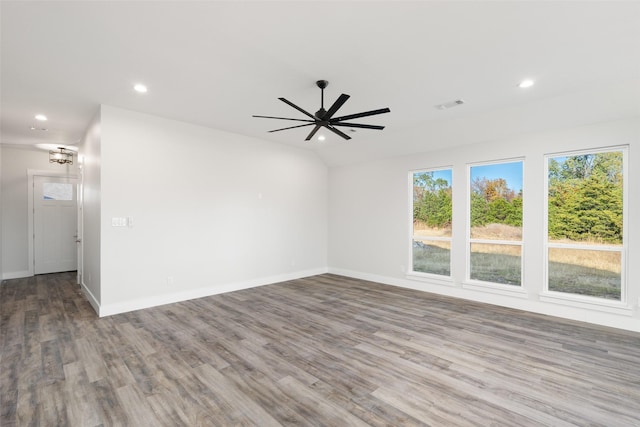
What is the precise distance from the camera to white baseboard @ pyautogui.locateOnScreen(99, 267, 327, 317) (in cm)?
400

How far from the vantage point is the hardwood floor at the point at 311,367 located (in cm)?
203

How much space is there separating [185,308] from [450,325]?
3690mm

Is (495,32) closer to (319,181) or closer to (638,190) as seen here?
(638,190)

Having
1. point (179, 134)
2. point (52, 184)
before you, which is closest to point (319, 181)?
point (179, 134)

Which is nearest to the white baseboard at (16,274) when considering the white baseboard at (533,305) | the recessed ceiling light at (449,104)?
the white baseboard at (533,305)

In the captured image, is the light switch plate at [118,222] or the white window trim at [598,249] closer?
the white window trim at [598,249]

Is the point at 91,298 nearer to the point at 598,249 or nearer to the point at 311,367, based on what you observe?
Answer: the point at 311,367

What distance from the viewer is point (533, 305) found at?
167 inches

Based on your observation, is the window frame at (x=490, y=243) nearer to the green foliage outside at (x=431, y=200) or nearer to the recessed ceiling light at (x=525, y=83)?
the green foliage outside at (x=431, y=200)

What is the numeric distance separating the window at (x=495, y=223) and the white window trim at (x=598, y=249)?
327mm

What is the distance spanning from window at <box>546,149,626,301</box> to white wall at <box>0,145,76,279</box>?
9887mm

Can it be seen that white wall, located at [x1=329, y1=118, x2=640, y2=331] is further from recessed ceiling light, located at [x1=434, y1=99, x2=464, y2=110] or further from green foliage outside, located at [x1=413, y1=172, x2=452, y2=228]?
recessed ceiling light, located at [x1=434, y1=99, x2=464, y2=110]

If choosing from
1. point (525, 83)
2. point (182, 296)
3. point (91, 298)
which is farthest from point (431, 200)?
point (91, 298)


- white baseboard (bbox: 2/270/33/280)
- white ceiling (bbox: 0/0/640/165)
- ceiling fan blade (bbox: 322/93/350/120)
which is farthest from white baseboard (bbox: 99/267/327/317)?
ceiling fan blade (bbox: 322/93/350/120)
